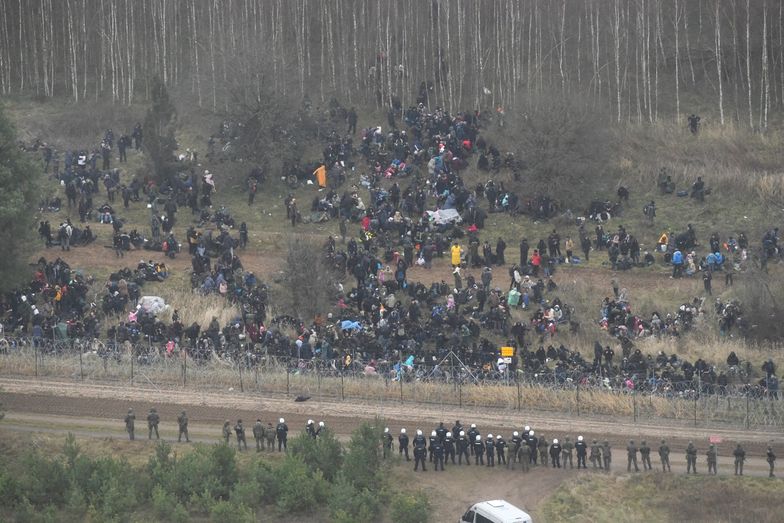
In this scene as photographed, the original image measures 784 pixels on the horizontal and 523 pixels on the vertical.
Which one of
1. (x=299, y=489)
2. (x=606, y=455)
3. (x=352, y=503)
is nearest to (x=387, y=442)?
(x=299, y=489)

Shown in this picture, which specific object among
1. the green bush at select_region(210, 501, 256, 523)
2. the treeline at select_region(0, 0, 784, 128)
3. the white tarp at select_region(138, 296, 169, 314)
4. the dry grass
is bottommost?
the dry grass

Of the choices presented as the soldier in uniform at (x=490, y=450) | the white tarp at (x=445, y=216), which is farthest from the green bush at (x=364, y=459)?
the white tarp at (x=445, y=216)

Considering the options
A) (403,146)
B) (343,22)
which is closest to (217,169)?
(403,146)

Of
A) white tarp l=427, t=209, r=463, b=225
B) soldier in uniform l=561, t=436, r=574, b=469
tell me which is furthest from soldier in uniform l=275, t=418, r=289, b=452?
white tarp l=427, t=209, r=463, b=225

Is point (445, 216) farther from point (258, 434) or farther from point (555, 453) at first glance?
point (555, 453)

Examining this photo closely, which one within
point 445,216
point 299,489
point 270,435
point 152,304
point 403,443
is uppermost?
point 445,216

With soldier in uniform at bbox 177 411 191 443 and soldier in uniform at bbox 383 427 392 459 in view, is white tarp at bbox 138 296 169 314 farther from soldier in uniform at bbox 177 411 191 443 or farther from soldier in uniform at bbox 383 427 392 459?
soldier in uniform at bbox 383 427 392 459
